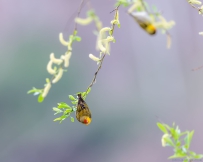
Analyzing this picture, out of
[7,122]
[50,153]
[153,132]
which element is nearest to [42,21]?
[7,122]

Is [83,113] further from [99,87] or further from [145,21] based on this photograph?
[99,87]

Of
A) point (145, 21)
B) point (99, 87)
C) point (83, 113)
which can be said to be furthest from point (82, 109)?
point (99, 87)

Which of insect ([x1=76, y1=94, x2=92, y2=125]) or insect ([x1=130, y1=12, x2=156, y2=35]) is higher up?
insect ([x1=76, y1=94, x2=92, y2=125])

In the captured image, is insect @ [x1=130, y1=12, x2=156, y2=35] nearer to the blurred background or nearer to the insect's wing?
the insect's wing

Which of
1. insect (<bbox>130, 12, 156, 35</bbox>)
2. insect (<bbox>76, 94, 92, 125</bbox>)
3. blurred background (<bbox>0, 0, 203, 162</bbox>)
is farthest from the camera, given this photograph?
blurred background (<bbox>0, 0, 203, 162</bbox>)

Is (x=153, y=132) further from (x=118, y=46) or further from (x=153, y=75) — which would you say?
(x=118, y=46)

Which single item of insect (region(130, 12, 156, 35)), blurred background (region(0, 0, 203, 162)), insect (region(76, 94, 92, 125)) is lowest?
insect (region(130, 12, 156, 35))

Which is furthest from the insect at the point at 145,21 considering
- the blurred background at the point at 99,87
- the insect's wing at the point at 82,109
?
the blurred background at the point at 99,87

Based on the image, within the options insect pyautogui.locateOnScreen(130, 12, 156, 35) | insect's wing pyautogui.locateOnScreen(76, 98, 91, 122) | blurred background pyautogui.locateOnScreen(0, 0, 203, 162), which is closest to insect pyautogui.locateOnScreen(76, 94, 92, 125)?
insect's wing pyautogui.locateOnScreen(76, 98, 91, 122)

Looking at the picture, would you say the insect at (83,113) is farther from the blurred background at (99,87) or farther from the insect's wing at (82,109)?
the blurred background at (99,87)
